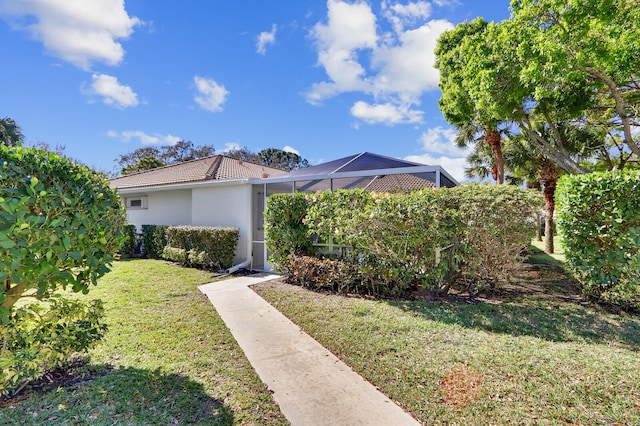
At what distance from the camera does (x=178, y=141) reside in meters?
44.2

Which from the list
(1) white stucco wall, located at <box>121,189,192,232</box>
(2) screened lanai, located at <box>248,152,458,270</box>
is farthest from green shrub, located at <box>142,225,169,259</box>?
(2) screened lanai, located at <box>248,152,458,270</box>

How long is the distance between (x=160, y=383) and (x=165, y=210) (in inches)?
490

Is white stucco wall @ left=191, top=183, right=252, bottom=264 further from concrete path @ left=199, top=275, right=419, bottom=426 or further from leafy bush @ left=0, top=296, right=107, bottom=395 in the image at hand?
leafy bush @ left=0, top=296, right=107, bottom=395

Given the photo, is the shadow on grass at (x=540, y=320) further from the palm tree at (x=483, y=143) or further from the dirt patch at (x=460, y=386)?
the palm tree at (x=483, y=143)

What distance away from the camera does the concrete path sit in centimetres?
286

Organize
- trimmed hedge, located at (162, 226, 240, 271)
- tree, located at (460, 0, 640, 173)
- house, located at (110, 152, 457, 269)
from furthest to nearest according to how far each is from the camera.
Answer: trimmed hedge, located at (162, 226, 240, 271), house, located at (110, 152, 457, 269), tree, located at (460, 0, 640, 173)

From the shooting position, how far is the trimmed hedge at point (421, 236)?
5.88m

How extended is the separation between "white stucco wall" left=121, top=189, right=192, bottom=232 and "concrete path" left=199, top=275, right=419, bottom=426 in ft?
29.4

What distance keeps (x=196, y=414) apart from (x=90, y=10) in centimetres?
996

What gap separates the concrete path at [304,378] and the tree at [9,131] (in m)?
16.3

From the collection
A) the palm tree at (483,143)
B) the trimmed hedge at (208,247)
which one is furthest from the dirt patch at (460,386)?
the palm tree at (483,143)

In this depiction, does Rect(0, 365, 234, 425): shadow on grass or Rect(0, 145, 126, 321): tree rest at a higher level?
Rect(0, 145, 126, 321): tree

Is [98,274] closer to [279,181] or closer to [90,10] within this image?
[279,181]

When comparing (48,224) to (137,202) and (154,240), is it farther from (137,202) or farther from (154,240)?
(137,202)
